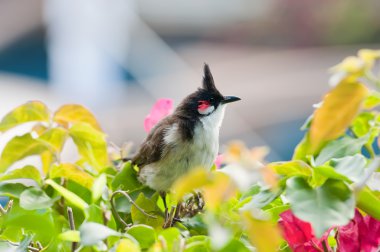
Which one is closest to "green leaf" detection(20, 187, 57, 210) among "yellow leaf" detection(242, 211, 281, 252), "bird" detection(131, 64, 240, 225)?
"yellow leaf" detection(242, 211, 281, 252)

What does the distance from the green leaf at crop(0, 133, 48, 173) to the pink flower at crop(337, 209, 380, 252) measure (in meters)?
0.37

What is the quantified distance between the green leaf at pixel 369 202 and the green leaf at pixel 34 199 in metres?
0.30

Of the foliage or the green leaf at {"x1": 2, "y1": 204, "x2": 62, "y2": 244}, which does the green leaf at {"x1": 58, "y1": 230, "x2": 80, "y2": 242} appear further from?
the green leaf at {"x1": 2, "y1": 204, "x2": 62, "y2": 244}

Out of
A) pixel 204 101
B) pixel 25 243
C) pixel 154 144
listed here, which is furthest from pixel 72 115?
pixel 204 101

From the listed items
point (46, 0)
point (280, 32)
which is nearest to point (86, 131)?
point (46, 0)

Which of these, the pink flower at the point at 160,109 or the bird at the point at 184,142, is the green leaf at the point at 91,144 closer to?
the pink flower at the point at 160,109

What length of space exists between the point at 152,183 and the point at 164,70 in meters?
4.85

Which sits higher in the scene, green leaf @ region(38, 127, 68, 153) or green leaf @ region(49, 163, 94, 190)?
green leaf @ region(38, 127, 68, 153)

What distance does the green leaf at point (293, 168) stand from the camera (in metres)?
0.58

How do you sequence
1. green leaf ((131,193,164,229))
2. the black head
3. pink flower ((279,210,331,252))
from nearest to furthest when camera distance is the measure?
pink flower ((279,210,331,252))
green leaf ((131,193,164,229))
the black head

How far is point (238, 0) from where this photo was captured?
7.16 meters

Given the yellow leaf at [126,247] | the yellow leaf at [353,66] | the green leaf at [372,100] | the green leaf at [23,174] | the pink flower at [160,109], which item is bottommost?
the yellow leaf at [126,247]

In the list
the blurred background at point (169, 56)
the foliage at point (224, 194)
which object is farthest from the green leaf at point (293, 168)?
the blurred background at point (169, 56)

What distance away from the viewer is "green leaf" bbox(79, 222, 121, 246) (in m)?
0.49
